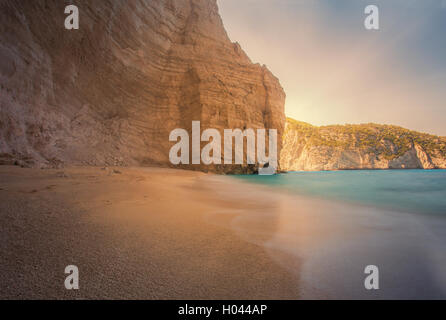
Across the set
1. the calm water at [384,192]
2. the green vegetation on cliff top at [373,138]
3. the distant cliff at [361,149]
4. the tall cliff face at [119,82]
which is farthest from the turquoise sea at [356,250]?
the green vegetation on cliff top at [373,138]

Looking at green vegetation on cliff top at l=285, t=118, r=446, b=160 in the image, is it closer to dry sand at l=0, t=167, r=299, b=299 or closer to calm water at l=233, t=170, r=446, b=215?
calm water at l=233, t=170, r=446, b=215

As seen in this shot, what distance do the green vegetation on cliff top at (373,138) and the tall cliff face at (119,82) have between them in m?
47.3

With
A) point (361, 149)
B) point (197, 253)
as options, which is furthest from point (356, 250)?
point (361, 149)

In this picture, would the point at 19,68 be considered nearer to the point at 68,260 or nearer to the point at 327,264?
the point at 68,260

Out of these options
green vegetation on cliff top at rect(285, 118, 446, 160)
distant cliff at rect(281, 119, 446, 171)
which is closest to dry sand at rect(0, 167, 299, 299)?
distant cliff at rect(281, 119, 446, 171)

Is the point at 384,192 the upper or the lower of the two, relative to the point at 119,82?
lower

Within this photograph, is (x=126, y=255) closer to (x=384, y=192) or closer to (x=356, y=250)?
(x=356, y=250)

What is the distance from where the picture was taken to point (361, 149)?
57.8 meters

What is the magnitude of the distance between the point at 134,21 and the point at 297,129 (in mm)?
60846

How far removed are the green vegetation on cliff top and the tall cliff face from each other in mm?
47327

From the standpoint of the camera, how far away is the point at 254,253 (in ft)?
5.78

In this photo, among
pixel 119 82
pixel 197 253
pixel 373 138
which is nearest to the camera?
pixel 197 253

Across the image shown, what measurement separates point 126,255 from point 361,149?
2857 inches
